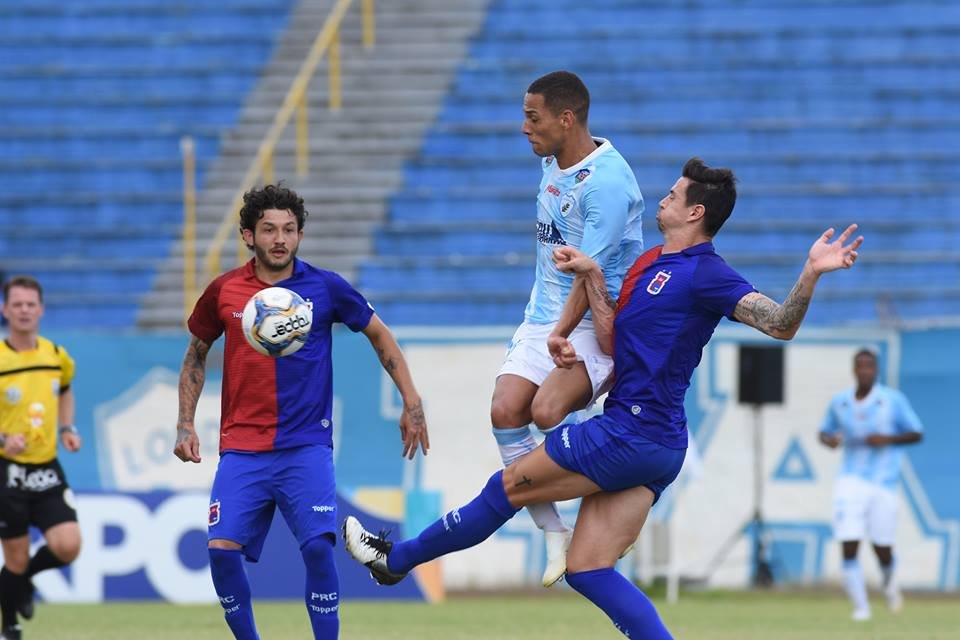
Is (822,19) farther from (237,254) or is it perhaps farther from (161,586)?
(161,586)

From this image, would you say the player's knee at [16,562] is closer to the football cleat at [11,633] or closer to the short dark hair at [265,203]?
the football cleat at [11,633]

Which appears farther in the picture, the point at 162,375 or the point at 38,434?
the point at 162,375

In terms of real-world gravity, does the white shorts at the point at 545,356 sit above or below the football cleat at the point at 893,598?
above

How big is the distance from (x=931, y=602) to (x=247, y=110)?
10.5 m

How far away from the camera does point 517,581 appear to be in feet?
53.5

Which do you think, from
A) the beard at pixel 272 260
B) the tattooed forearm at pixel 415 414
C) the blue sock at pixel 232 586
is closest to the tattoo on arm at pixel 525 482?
the tattooed forearm at pixel 415 414

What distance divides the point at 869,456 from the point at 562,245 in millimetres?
7858

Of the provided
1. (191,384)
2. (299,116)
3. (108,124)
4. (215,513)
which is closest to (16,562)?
(191,384)

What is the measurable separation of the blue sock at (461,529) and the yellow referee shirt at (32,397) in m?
4.35

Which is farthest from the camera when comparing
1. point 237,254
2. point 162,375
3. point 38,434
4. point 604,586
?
point 237,254

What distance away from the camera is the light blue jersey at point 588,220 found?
26.2ft

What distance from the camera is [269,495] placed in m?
8.44

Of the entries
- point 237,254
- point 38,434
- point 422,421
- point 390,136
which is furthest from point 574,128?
point 390,136

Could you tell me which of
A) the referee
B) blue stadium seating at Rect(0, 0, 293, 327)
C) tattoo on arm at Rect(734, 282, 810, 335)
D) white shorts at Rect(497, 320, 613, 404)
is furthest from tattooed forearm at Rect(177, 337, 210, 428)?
blue stadium seating at Rect(0, 0, 293, 327)
